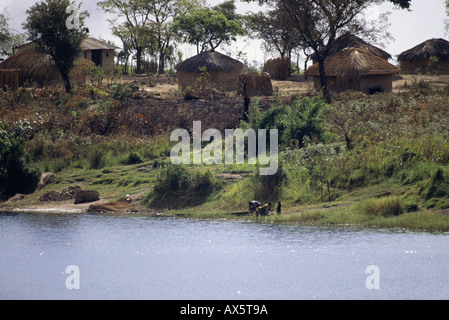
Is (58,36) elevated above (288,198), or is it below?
above

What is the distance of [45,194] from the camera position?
20250 millimetres

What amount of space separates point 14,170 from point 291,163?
873cm

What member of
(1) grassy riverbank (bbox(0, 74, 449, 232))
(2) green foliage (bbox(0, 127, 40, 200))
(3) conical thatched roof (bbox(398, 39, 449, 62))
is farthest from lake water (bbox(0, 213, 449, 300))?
(3) conical thatched roof (bbox(398, 39, 449, 62))

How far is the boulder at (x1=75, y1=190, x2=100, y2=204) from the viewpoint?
19500 mm

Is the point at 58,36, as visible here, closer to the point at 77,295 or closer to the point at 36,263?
the point at 36,263

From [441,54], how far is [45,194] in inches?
1303

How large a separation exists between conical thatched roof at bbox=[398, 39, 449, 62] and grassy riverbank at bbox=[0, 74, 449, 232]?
17881 millimetres

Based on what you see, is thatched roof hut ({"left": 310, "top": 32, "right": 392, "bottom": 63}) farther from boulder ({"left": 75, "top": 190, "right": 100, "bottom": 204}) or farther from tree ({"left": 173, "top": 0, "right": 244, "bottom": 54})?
boulder ({"left": 75, "top": 190, "right": 100, "bottom": 204})

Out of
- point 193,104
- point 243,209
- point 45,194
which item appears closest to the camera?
point 243,209

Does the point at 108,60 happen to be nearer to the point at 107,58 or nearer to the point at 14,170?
the point at 107,58

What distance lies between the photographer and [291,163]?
18.6 m

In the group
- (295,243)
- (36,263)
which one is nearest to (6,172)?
(36,263)

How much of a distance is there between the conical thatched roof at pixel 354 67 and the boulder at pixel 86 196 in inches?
684

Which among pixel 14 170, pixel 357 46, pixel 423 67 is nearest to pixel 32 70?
pixel 14 170
